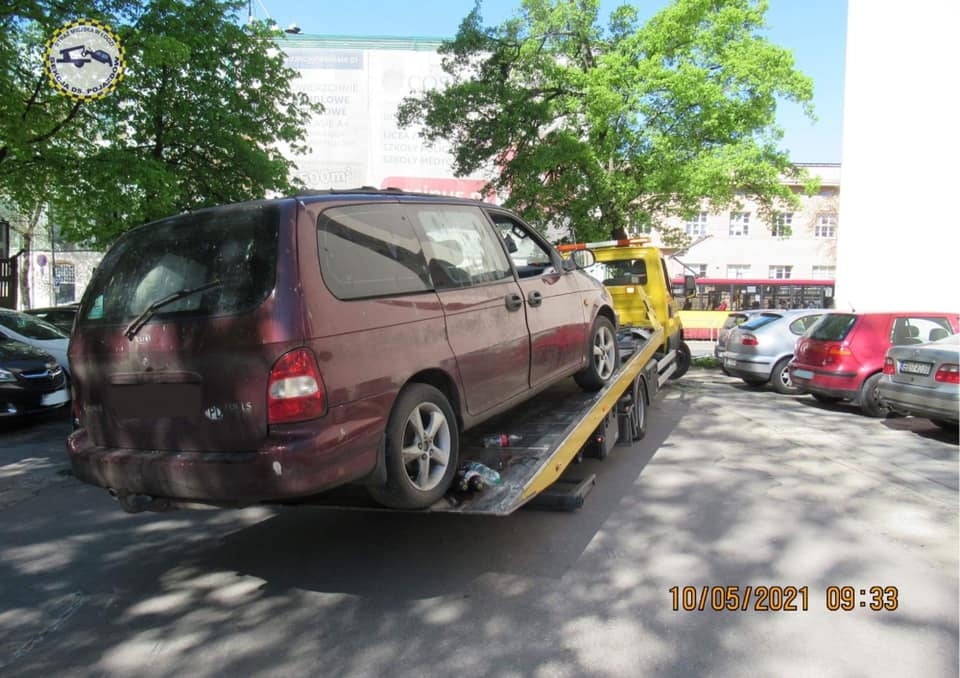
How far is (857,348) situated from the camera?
373 inches

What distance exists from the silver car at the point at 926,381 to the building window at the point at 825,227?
45454 millimetres

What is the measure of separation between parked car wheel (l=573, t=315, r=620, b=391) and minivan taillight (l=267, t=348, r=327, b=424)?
308 cm

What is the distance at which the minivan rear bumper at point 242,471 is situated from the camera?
2977 millimetres

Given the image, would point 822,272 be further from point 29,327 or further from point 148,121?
point 29,327

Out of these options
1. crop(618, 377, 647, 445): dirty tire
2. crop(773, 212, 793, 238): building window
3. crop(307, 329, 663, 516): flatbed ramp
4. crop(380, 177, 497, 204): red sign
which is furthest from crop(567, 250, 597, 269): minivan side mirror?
crop(380, 177, 497, 204): red sign

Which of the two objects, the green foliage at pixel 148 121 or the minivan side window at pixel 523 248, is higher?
the green foliage at pixel 148 121

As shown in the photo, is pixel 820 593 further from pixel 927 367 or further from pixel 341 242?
pixel 927 367

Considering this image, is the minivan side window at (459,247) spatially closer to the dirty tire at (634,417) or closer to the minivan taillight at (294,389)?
the minivan taillight at (294,389)

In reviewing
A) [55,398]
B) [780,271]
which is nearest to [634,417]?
[55,398]

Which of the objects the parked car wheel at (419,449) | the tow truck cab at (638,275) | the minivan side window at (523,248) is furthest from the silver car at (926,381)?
the parked car wheel at (419,449)

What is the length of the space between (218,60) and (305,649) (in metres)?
13.5

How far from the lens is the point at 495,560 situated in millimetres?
4160
